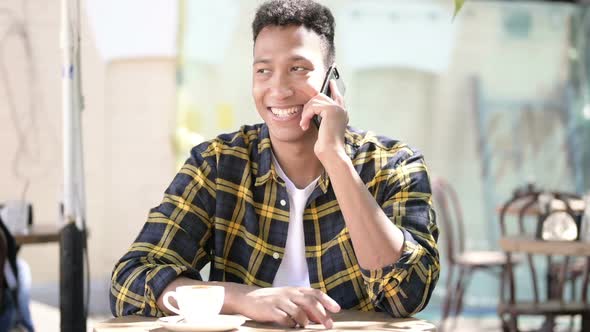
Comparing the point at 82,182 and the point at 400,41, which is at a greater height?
the point at 400,41

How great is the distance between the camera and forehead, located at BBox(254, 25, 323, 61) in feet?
6.64

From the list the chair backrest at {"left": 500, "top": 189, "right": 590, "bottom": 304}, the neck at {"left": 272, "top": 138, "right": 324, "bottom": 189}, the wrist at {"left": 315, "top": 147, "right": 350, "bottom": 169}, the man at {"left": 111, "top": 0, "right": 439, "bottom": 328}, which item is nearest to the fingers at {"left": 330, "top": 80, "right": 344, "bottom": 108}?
the man at {"left": 111, "top": 0, "right": 439, "bottom": 328}

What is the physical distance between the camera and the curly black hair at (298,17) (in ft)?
6.71

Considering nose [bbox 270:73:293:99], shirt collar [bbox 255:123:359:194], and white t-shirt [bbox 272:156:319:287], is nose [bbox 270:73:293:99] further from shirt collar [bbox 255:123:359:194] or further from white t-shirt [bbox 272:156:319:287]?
white t-shirt [bbox 272:156:319:287]

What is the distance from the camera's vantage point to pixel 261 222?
203cm

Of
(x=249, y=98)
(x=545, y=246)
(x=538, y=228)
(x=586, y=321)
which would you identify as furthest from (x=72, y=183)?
(x=249, y=98)

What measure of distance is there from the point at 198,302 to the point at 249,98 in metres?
5.25

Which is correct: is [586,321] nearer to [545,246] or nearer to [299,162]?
[545,246]

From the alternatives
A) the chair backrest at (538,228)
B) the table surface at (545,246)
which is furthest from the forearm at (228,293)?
the chair backrest at (538,228)

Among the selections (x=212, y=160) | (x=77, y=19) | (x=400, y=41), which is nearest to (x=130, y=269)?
(x=212, y=160)

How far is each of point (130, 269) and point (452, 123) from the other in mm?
5874

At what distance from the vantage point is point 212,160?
6.86 feet

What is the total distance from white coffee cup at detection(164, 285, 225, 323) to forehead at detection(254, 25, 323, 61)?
0.58 m

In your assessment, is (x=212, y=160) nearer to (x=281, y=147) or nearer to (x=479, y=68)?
(x=281, y=147)
